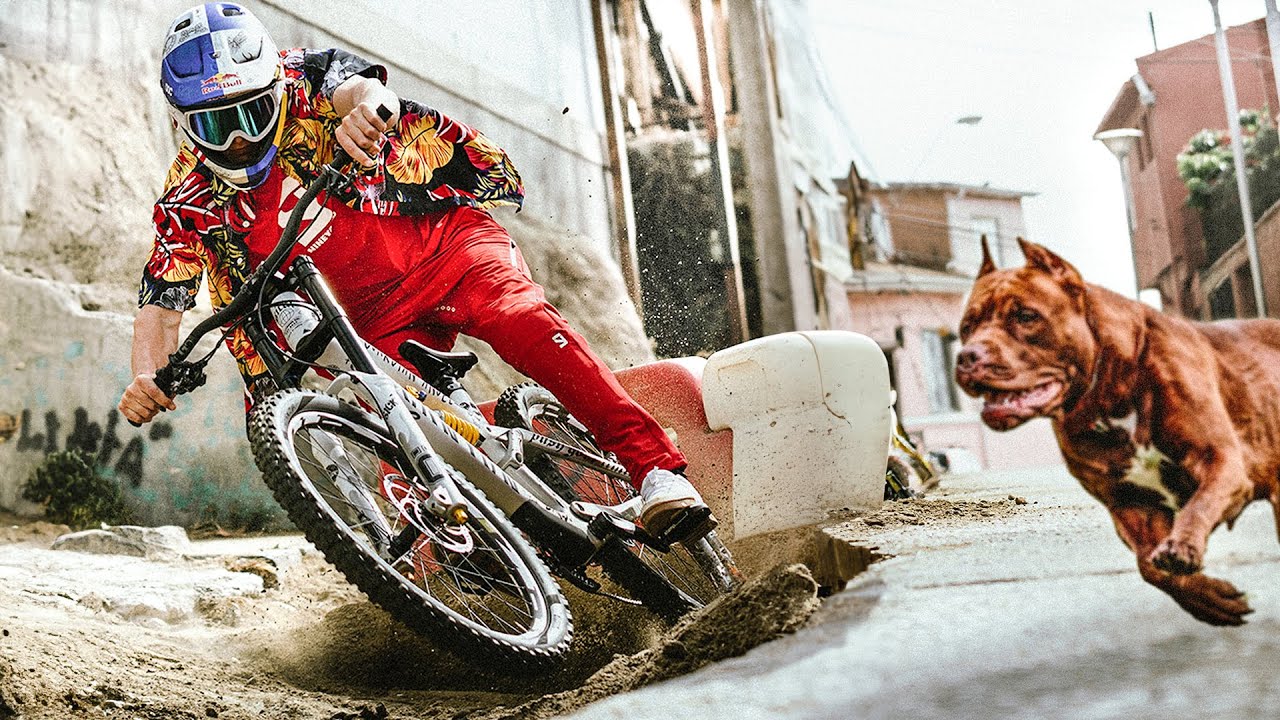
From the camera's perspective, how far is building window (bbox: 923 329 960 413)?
2.58 m

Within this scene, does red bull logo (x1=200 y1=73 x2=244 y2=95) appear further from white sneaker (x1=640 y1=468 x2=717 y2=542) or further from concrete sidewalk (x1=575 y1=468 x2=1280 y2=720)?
concrete sidewalk (x1=575 y1=468 x2=1280 y2=720)

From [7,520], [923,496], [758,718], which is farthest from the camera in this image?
[7,520]

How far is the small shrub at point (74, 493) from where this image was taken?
3.56 m

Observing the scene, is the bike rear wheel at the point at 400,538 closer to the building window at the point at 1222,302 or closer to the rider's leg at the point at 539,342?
the rider's leg at the point at 539,342

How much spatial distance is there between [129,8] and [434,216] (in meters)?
1.24

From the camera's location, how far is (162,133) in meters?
3.40

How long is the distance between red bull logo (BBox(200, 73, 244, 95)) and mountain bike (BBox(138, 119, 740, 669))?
26cm

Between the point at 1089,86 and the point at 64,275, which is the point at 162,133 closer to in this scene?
the point at 64,275

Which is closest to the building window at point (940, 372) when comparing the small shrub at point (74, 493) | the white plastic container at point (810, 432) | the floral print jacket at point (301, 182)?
the white plastic container at point (810, 432)

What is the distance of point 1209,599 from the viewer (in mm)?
1850

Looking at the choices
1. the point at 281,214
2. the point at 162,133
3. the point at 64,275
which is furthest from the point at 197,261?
the point at 64,275

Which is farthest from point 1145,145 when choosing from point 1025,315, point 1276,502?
point 1276,502

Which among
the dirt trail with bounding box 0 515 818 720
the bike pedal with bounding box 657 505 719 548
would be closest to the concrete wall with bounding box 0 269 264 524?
the dirt trail with bounding box 0 515 818 720

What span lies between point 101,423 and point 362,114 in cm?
152
